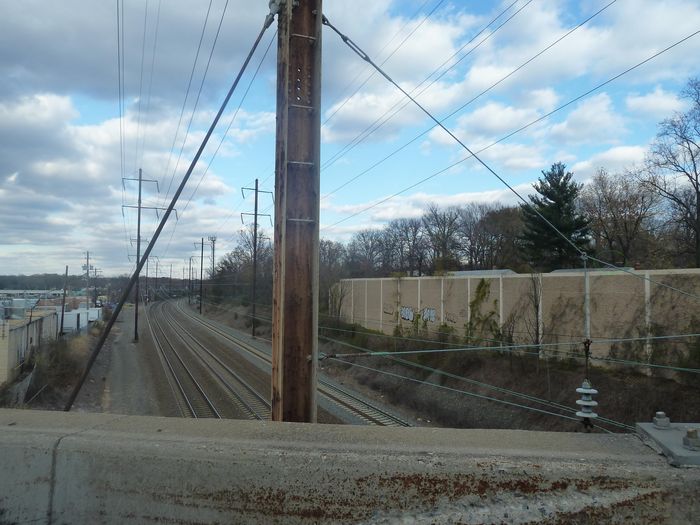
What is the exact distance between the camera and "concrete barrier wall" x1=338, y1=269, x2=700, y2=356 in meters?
18.6

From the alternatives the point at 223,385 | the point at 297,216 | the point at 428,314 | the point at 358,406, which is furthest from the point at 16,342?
the point at 297,216

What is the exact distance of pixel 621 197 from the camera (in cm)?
4903

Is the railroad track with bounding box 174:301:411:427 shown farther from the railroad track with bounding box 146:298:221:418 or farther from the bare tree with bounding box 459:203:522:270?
the bare tree with bounding box 459:203:522:270

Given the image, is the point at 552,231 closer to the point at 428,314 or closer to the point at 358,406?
the point at 428,314

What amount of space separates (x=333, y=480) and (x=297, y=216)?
8.94 ft

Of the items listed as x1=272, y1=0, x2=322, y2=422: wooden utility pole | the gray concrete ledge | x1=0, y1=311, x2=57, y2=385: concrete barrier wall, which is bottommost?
x1=0, y1=311, x2=57, y2=385: concrete barrier wall

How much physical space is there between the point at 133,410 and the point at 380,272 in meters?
58.2

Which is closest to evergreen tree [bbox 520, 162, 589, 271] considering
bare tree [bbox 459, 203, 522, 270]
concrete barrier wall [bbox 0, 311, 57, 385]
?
bare tree [bbox 459, 203, 522, 270]

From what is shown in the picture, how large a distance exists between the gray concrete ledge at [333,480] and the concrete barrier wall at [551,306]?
10.4 metres

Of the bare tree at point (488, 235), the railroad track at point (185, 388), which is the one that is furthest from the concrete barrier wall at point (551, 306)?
the bare tree at point (488, 235)

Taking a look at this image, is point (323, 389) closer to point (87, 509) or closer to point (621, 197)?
point (87, 509)

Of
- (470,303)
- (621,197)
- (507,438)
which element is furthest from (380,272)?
(507,438)

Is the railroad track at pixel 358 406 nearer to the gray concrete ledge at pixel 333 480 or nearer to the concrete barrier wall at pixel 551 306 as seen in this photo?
the concrete barrier wall at pixel 551 306

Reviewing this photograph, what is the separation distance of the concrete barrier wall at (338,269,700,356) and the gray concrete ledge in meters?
10.4
